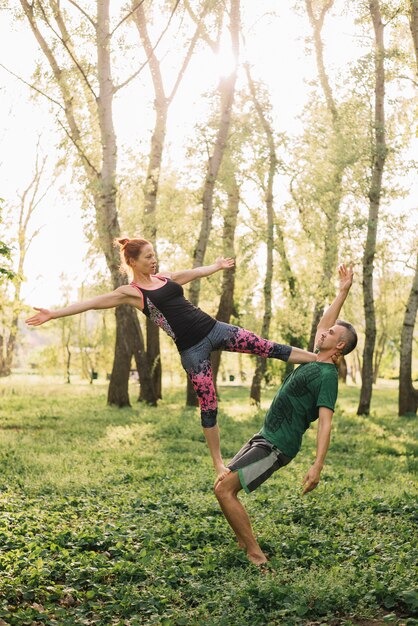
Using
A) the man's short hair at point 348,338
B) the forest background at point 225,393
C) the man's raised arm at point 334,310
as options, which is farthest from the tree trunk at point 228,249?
the man's short hair at point 348,338

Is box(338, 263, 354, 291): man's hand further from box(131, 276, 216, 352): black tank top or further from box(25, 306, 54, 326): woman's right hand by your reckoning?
box(25, 306, 54, 326): woman's right hand

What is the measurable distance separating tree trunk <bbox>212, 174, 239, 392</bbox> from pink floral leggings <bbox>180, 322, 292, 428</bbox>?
14.3 metres

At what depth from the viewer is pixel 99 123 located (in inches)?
773

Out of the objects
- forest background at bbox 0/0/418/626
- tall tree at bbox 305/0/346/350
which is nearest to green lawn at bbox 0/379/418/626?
forest background at bbox 0/0/418/626

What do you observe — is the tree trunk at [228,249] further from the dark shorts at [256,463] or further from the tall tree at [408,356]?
the dark shorts at [256,463]

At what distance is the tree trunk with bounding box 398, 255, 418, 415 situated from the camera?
21750 millimetres

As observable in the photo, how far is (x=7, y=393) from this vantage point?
2664 centimetres

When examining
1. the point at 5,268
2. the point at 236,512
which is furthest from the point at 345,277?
the point at 5,268

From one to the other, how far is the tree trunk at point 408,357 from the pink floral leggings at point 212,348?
49.1ft

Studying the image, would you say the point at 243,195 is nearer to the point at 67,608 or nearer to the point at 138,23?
the point at 138,23

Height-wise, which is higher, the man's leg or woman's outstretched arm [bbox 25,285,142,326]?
woman's outstretched arm [bbox 25,285,142,326]

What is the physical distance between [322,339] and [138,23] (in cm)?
1830

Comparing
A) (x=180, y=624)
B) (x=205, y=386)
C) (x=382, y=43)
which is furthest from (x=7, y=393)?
(x=180, y=624)

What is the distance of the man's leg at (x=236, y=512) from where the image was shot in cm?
666
